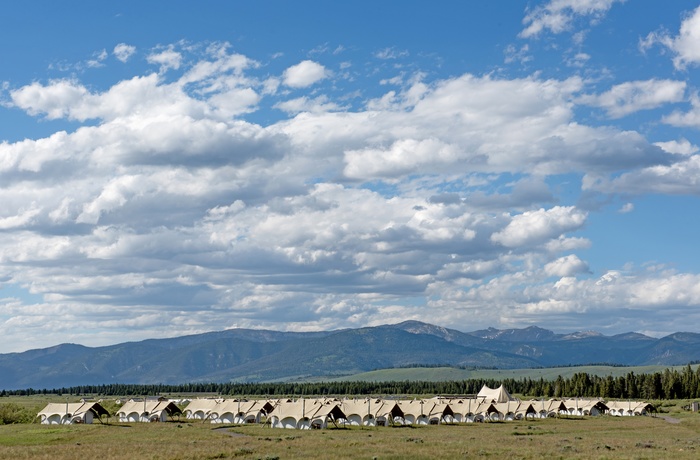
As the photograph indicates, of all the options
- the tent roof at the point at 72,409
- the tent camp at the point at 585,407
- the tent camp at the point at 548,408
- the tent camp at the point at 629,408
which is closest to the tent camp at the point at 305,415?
the tent roof at the point at 72,409

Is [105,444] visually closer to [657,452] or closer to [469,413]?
[657,452]

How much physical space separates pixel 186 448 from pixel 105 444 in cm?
1082

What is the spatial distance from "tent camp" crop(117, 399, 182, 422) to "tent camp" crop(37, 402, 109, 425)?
7425 mm

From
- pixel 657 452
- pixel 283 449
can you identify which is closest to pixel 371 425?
pixel 283 449

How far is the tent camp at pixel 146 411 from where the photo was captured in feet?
422

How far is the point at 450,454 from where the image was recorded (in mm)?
65312

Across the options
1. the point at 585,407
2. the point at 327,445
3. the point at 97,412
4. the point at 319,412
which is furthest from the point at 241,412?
the point at 585,407

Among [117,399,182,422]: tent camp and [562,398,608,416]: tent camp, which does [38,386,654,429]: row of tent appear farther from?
[562,398,608,416]: tent camp

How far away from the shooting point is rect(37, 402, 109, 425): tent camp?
120 meters

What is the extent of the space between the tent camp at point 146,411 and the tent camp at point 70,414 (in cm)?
742

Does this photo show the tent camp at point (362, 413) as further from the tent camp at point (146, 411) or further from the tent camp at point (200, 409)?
the tent camp at point (146, 411)

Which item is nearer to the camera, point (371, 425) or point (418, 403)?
point (371, 425)

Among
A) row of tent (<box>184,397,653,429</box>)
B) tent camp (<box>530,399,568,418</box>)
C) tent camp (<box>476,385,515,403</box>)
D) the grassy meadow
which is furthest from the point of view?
tent camp (<box>476,385,515,403</box>)

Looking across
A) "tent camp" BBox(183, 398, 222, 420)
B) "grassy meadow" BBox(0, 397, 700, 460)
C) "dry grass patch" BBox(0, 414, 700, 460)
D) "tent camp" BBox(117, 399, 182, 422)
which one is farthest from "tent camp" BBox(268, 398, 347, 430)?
"tent camp" BBox(183, 398, 222, 420)
